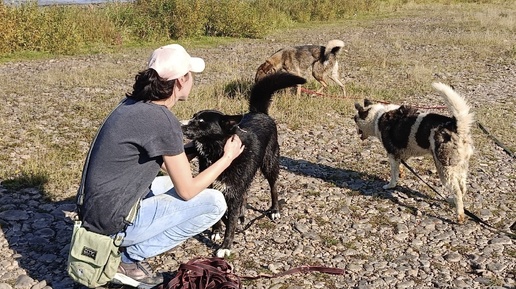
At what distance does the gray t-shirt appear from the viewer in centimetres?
296

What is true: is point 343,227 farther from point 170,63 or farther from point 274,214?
point 170,63

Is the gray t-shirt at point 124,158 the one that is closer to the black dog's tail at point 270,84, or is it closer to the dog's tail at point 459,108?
the black dog's tail at point 270,84

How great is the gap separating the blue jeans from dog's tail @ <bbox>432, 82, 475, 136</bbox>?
250 centimetres

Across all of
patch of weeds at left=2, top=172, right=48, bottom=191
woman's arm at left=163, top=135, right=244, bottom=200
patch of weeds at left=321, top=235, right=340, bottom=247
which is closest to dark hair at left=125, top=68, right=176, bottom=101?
woman's arm at left=163, top=135, right=244, bottom=200

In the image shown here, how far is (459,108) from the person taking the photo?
4.66 m

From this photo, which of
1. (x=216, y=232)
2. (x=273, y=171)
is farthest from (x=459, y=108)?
(x=216, y=232)

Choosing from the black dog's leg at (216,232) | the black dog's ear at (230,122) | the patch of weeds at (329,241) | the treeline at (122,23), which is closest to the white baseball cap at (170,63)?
the black dog's ear at (230,122)

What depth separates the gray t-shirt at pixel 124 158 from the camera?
9.71 feet

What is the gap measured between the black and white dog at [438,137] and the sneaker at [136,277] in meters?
3.02

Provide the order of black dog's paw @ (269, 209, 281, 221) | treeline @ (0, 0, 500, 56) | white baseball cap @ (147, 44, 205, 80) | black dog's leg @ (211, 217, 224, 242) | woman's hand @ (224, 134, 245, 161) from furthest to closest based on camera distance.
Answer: treeline @ (0, 0, 500, 56), black dog's paw @ (269, 209, 281, 221), black dog's leg @ (211, 217, 224, 242), woman's hand @ (224, 134, 245, 161), white baseball cap @ (147, 44, 205, 80)

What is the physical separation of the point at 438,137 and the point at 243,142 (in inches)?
81.1

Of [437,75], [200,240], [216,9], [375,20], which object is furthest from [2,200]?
[375,20]

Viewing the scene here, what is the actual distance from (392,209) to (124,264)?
2987 mm

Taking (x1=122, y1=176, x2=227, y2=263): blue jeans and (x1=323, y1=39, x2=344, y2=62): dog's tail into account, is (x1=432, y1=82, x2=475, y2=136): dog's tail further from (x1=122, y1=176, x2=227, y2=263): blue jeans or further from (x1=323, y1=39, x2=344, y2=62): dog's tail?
(x1=323, y1=39, x2=344, y2=62): dog's tail
